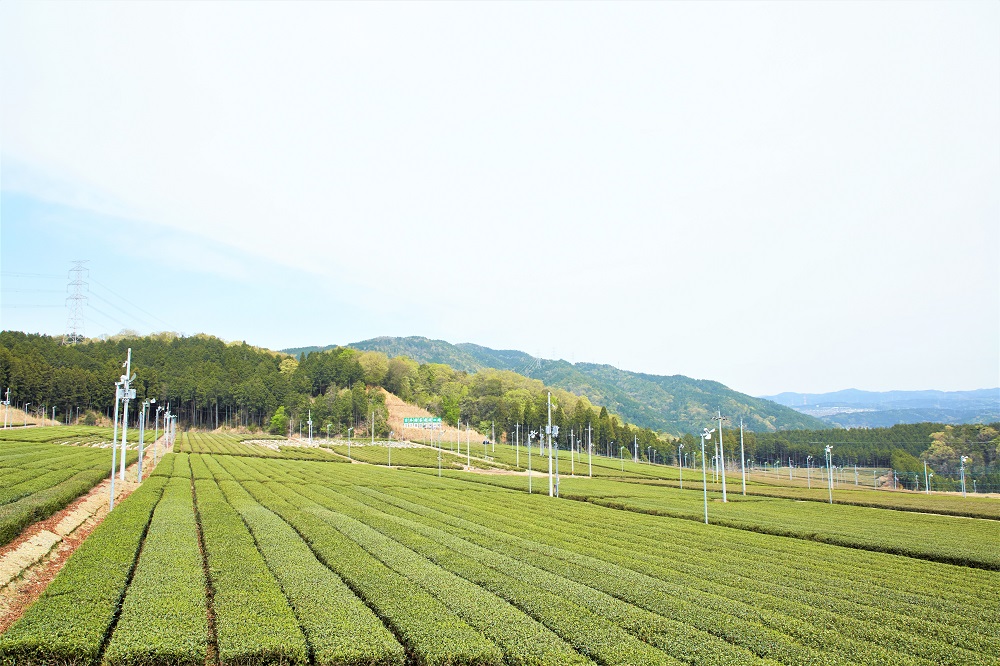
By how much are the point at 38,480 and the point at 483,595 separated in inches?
1398

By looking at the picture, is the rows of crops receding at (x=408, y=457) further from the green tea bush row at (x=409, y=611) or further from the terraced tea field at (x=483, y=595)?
the green tea bush row at (x=409, y=611)

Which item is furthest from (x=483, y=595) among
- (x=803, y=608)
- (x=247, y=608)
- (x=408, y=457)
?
(x=408, y=457)

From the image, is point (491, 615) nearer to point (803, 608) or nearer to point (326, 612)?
point (326, 612)

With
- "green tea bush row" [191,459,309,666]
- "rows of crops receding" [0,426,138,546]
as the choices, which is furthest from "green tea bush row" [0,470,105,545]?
"green tea bush row" [191,459,309,666]

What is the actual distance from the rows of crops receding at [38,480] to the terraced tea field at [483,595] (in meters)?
3.42

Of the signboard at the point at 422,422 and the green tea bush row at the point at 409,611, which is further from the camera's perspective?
the signboard at the point at 422,422

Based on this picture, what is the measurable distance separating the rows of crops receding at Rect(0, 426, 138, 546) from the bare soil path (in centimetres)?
52

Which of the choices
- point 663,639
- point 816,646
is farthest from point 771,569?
point 663,639

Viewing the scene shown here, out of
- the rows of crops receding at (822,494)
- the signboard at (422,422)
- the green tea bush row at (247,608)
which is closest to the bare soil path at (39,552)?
the green tea bush row at (247,608)

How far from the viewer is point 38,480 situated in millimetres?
37656

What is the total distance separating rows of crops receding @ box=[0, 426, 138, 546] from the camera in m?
26.2

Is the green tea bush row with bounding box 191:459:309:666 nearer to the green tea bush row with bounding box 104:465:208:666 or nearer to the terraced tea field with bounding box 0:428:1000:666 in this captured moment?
the terraced tea field with bounding box 0:428:1000:666

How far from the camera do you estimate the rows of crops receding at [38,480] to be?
26.2 metres

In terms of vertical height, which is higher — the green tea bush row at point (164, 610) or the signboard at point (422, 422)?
the green tea bush row at point (164, 610)
